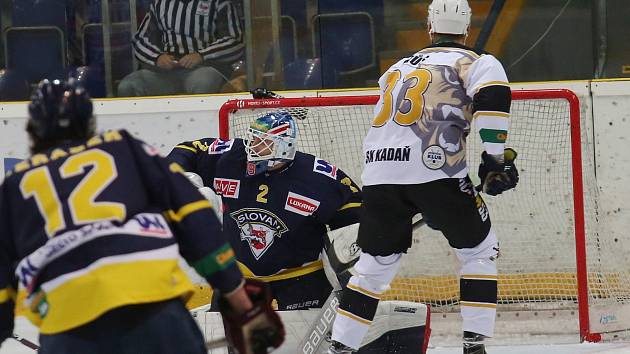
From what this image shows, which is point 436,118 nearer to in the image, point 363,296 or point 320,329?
point 363,296

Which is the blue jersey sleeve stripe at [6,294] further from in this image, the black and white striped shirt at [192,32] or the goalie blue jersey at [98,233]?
the black and white striped shirt at [192,32]

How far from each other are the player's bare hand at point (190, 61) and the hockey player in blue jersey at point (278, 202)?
5.23ft

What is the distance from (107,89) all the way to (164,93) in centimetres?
29

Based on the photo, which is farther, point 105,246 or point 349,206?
point 349,206

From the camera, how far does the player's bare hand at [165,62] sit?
5.66 metres

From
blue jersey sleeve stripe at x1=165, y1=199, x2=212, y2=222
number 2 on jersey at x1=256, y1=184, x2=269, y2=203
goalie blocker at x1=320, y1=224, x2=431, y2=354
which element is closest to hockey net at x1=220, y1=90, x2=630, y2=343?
goalie blocker at x1=320, y1=224, x2=431, y2=354

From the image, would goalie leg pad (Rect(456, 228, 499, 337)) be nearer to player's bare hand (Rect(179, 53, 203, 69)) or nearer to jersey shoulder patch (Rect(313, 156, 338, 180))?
jersey shoulder patch (Rect(313, 156, 338, 180))

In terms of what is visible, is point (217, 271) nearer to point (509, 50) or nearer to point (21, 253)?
point (21, 253)

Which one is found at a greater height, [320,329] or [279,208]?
[279,208]

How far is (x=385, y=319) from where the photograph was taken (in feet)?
13.2

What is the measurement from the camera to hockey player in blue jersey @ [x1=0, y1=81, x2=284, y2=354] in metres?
2.02

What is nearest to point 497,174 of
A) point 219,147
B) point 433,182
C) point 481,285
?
point 433,182

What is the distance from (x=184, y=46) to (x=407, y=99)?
2.28 metres

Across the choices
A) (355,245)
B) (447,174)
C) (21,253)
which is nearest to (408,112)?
(447,174)
